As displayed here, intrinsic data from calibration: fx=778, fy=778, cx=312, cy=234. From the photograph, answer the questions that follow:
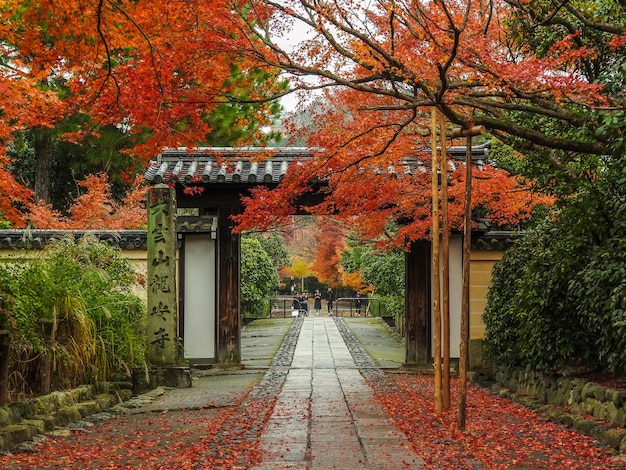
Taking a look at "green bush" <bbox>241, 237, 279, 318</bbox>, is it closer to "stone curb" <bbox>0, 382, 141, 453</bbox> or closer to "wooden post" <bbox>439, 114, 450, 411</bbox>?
"stone curb" <bbox>0, 382, 141, 453</bbox>

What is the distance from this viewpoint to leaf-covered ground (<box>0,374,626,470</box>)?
652 cm

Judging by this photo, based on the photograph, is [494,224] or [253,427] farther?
[494,224]

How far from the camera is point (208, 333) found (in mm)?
14828

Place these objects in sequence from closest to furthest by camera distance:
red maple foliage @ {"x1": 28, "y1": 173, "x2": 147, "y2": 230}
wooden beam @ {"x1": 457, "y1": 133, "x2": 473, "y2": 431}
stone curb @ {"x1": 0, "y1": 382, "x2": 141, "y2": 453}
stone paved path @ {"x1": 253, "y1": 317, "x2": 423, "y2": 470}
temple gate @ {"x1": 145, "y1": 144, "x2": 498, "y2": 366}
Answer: stone paved path @ {"x1": 253, "y1": 317, "x2": 423, "y2": 470} → stone curb @ {"x1": 0, "y1": 382, "x2": 141, "y2": 453} → wooden beam @ {"x1": 457, "y1": 133, "x2": 473, "y2": 431} → temple gate @ {"x1": 145, "y1": 144, "x2": 498, "y2": 366} → red maple foliage @ {"x1": 28, "y1": 173, "x2": 147, "y2": 230}

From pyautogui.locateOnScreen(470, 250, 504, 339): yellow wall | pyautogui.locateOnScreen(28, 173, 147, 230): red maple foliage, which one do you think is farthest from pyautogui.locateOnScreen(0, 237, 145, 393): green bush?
pyautogui.locateOnScreen(28, 173, 147, 230): red maple foliage

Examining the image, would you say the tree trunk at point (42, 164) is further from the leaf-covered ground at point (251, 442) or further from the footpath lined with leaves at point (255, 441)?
the leaf-covered ground at point (251, 442)

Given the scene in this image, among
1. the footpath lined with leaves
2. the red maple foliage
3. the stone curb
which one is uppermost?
the red maple foliage

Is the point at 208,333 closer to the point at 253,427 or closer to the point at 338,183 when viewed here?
the point at 338,183

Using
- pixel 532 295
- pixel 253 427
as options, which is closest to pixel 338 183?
pixel 532 295

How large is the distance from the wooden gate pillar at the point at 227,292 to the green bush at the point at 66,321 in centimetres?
307

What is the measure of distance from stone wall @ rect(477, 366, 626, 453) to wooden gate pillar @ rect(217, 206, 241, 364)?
531 centimetres

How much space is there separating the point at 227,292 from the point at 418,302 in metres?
3.62

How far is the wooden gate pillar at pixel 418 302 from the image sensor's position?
1463 cm

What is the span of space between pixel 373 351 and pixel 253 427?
10097 mm
